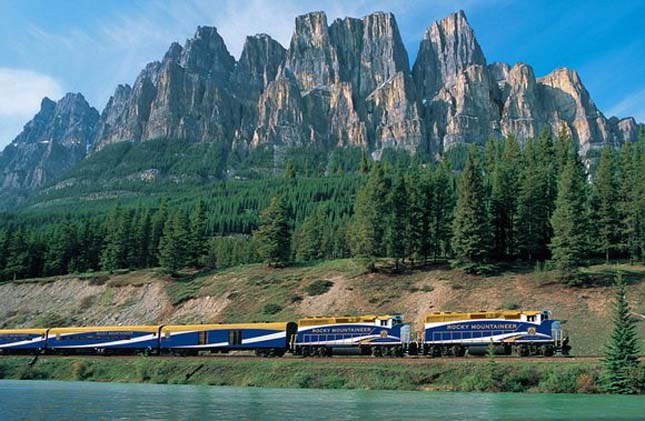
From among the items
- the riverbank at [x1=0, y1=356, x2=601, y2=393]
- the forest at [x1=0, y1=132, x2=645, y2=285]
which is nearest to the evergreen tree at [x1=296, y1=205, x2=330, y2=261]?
the forest at [x1=0, y1=132, x2=645, y2=285]

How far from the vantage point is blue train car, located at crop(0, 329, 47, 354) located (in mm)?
67562

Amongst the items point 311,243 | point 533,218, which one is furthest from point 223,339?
point 311,243

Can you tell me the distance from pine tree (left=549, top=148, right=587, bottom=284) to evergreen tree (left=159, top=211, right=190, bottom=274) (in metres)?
55.8

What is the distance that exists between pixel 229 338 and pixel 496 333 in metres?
24.8

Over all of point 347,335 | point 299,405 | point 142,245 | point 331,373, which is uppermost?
point 142,245

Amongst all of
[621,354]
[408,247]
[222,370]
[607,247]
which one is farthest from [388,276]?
[621,354]

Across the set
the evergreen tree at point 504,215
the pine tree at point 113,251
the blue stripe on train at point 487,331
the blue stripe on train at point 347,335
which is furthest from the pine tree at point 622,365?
the pine tree at point 113,251

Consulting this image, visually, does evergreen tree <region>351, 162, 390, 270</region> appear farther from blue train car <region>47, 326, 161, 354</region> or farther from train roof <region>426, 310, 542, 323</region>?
blue train car <region>47, 326, 161, 354</region>

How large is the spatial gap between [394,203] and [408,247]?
6.47 metres

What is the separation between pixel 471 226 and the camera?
78.4 metres

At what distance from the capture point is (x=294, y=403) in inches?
1443

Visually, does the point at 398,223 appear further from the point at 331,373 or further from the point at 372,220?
the point at 331,373

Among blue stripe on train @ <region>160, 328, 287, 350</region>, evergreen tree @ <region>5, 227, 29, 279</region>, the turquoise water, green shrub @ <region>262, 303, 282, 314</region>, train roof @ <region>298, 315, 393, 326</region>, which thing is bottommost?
the turquoise water

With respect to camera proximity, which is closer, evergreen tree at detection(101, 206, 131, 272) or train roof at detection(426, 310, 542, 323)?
train roof at detection(426, 310, 542, 323)
